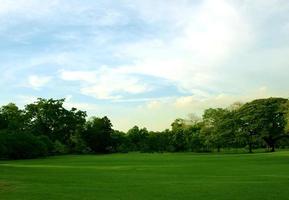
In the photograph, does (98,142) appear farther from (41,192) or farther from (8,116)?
(41,192)

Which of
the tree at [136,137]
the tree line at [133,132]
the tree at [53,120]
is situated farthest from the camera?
the tree at [136,137]

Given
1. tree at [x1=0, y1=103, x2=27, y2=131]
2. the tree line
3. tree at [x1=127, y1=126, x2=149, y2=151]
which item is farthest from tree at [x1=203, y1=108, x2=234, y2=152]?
tree at [x1=0, y1=103, x2=27, y2=131]

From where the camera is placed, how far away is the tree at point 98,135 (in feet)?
433

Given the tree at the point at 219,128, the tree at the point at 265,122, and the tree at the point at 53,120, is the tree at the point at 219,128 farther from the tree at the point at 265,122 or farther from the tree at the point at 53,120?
the tree at the point at 53,120

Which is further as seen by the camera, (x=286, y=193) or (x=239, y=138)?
(x=239, y=138)

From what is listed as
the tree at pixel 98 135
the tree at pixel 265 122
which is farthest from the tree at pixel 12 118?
the tree at pixel 265 122

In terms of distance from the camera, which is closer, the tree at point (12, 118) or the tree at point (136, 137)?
the tree at point (12, 118)

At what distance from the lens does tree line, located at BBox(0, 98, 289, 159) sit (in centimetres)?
9281

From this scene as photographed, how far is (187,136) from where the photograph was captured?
12269cm

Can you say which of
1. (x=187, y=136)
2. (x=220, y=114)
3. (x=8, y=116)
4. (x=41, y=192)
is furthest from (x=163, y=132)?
(x=41, y=192)

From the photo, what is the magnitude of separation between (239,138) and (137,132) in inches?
2087

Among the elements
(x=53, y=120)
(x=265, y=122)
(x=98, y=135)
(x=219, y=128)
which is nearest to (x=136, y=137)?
(x=98, y=135)

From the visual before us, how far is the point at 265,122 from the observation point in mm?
99062

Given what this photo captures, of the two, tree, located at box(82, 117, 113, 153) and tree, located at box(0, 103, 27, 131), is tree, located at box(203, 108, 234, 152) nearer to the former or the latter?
tree, located at box(82, 117, 113, 153)
